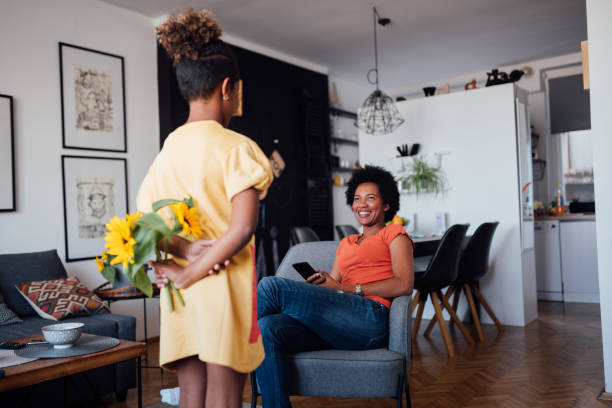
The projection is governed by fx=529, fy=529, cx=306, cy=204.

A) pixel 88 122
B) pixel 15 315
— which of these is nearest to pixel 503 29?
pixel 88 122

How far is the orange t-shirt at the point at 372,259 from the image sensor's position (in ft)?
7.73

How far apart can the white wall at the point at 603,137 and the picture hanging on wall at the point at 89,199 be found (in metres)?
3.47

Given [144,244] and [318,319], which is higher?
[144,244]

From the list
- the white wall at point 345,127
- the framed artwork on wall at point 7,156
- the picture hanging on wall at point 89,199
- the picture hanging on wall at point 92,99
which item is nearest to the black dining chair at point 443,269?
the picture hanging on wall at point 89,199

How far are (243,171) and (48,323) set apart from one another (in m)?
2.45

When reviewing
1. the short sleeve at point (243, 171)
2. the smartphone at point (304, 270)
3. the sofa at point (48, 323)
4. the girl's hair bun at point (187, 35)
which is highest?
the girl's hair bun at point (187, 35)

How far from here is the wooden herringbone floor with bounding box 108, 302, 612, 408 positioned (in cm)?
279

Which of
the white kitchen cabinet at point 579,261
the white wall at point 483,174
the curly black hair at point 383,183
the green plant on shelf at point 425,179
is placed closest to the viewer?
the curly black hair at point 383,183

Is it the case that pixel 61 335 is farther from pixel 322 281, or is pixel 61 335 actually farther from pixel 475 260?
pixel 475 260

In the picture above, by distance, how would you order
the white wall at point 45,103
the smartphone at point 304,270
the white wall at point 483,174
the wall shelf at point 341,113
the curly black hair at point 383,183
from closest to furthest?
the smartphone at point 304,270
the curly black hair at point 383,183
the white wall at point 45,103
the white wall at point 483,174
the wall shelf at point 341,113

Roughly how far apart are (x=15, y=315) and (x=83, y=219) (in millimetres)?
1170

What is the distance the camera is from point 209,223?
3.93ft

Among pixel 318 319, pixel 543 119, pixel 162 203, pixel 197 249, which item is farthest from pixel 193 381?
pixel 543 119

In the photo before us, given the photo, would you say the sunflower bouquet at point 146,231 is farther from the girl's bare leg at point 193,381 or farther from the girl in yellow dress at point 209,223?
the girl's bare leg at point 193,381
